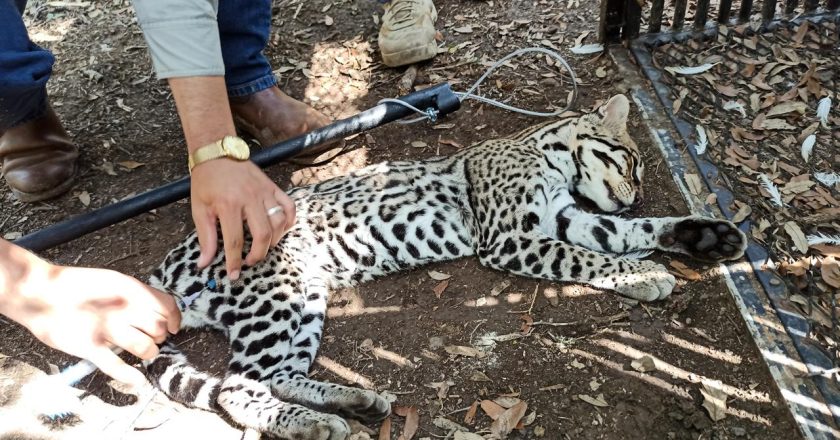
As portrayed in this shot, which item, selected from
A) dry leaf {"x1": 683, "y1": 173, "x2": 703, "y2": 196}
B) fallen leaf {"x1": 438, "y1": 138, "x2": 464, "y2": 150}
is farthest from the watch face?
dry leaf {"x1": 683, "y1": 173, "x2": 703, "y2": 196}

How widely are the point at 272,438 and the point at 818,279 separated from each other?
2975 millimetres

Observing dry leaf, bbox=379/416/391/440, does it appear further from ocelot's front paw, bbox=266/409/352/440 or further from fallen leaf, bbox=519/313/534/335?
fallen leaf, bbox=519/313/534/335

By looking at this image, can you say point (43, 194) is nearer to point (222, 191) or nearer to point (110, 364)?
point (222, 191)

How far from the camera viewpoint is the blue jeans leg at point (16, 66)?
12.9 ft

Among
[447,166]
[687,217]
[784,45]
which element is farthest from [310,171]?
[784,45]

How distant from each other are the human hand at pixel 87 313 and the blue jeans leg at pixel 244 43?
107 inches

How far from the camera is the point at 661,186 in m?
4.33

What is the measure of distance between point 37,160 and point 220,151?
8.77 feet

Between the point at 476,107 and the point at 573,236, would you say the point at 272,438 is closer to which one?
the point at 573,236

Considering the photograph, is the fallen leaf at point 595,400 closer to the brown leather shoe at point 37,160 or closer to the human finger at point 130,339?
the human finger at point 130,339

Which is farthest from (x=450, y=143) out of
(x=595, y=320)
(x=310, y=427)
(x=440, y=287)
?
(x=310, y=427)

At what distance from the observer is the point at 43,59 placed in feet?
13.7

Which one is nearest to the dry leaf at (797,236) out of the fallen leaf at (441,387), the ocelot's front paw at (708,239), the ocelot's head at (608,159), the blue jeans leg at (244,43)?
the ocelot's front paw at (708,239)

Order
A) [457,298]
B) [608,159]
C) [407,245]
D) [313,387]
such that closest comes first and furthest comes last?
[313,387] → [457,298] → [407,245] → [608,159]
